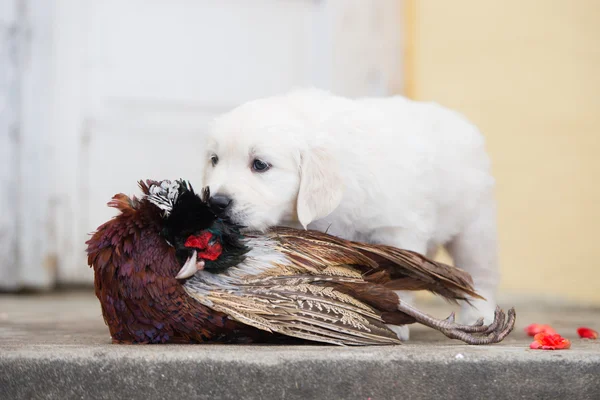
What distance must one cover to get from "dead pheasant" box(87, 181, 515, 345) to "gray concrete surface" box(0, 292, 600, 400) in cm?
13

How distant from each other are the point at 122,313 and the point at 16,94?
334cm

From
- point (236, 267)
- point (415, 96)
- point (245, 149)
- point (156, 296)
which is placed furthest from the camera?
point (415, 96)

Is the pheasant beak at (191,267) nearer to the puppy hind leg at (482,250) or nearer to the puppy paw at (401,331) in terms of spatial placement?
the puppy paw at (401,331)

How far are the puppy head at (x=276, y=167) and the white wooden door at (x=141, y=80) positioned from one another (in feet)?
7.89

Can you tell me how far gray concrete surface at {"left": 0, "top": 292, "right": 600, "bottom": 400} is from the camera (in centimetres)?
175

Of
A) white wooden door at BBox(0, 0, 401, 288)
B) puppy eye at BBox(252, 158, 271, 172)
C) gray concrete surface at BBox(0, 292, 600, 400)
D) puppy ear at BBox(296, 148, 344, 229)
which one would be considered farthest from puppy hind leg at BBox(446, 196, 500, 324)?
white wooden door at BBox(0, 0, 401, 288)

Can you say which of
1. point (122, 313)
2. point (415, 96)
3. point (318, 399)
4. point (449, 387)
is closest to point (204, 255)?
point (122, 313)

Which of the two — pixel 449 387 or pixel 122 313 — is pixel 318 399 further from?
pixel 122 313

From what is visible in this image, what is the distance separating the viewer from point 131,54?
5039 millimetres

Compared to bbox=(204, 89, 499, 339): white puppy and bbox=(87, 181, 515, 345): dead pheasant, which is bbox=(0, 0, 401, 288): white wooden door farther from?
bbox=(87, 181, 515, 345): dead pheasant

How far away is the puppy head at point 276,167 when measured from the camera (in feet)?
7.91

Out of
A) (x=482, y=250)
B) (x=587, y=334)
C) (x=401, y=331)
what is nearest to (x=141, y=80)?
(x=482, y=250)

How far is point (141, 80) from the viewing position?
16.6 feet

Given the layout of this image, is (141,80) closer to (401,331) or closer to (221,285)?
(401,331)
